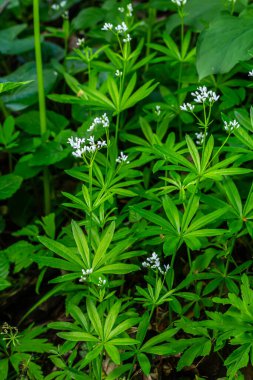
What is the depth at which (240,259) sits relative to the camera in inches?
89.4

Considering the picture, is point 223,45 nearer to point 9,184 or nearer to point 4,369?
point 9,184

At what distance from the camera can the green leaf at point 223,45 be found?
2.21 meters

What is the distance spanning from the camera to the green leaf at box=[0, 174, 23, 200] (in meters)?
2.39

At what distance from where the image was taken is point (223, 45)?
225 centimetres

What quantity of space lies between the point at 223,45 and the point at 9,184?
1.09m

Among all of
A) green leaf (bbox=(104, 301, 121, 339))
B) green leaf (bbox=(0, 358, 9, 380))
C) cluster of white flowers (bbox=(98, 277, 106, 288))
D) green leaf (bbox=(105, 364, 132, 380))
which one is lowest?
green leaf (bbox=(0, 358, 9, 380))

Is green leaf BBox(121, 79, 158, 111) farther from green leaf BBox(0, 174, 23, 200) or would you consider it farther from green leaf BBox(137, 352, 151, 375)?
green leaf BBox(137, 352, 151, 375)

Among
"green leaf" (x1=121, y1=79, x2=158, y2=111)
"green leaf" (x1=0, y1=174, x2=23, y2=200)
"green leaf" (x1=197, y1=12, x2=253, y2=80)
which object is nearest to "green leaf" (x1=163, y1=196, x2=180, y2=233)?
"green leaf" (x1=121, y1=79, x2=158, y2=111)

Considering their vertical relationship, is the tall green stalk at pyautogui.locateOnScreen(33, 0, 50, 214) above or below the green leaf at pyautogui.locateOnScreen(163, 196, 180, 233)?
above

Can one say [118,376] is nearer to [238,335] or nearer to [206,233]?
[238,335]

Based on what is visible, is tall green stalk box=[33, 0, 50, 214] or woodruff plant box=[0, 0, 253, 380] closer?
woodruff plant box=[0, 0, 253, 380]

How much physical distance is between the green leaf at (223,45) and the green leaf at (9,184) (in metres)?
0.91

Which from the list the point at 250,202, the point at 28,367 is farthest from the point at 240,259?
the point at 28,367

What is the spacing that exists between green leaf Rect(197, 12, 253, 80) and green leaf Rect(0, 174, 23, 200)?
2.98 ft
